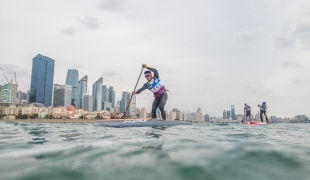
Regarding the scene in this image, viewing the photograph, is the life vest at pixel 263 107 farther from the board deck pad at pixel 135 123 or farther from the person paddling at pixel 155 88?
the board deck pad at pixel 135 123

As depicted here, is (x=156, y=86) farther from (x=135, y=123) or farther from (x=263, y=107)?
(x=263, y=107)

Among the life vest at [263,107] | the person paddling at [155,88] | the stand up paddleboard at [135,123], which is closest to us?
the stand up paddleboard at [135,123]

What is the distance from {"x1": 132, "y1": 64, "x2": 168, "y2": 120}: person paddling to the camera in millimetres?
12828

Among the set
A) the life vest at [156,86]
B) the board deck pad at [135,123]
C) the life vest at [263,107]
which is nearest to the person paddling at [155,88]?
the life vest at [156,86]

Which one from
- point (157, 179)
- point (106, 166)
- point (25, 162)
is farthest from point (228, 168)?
point (25, 162)

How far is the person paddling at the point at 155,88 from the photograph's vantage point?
12828 millimetres

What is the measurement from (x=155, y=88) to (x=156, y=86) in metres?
0.16

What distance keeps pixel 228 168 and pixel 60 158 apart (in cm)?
247

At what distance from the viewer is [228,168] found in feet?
8.93

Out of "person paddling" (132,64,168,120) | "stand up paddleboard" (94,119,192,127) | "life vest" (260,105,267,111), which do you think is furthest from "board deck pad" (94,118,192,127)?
"life vest" (260,105,267,111)

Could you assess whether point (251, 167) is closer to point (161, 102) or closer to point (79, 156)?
point (79, 156)

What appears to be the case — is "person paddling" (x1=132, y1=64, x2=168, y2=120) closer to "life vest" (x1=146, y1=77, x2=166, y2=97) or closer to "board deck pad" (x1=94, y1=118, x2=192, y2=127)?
"life vest" (x1=146, y1=77, x2=166, y2=97)

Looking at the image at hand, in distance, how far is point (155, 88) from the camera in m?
13.1

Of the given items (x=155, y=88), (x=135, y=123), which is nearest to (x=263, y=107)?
(x=155, y=88)
